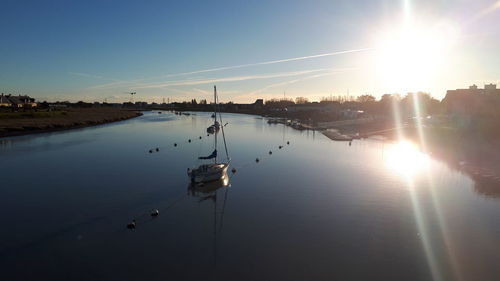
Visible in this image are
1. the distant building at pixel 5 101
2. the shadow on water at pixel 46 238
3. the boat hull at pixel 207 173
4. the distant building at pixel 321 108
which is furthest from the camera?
the distant building at pixel 321 108

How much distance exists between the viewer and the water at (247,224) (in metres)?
13.3

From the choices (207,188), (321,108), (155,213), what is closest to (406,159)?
(207,188)

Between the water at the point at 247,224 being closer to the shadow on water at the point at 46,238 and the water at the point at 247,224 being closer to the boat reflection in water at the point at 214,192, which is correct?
the shadow on water at the point at 46,238

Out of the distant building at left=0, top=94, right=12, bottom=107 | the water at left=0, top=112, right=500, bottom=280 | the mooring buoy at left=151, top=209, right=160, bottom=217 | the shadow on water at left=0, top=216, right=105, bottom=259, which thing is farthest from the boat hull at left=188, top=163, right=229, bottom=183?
the distant building at left=0, top=94, right=12, bottom=107

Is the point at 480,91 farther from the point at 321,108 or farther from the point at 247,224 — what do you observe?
the point at 321,108

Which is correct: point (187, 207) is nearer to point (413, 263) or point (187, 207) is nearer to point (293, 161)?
point (413, 263)

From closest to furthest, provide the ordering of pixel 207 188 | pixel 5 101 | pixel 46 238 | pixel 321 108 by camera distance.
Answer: pixel 46 238 → pixel 207 188 → pixel 5 101 → pixel 321 108

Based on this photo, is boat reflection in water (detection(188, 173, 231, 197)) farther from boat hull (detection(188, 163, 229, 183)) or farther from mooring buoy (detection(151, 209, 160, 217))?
mooring buoy (detection(151, 209, 160, 217))

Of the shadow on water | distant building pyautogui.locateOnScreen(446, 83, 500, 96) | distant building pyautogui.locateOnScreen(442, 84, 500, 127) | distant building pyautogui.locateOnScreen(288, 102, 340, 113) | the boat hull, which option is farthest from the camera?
distant building pyautogui.locateOnScreen(288, 102, 340, 113)

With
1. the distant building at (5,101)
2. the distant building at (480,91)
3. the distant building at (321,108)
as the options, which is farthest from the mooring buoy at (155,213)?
the distant building at (321,108)

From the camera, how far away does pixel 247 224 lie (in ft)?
58.5

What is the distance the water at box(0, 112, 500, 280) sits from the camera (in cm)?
1330

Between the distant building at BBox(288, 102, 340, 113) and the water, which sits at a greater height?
the distant building at BBox(288, 102, 340, 113)

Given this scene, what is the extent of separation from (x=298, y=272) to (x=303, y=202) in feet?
29.5
